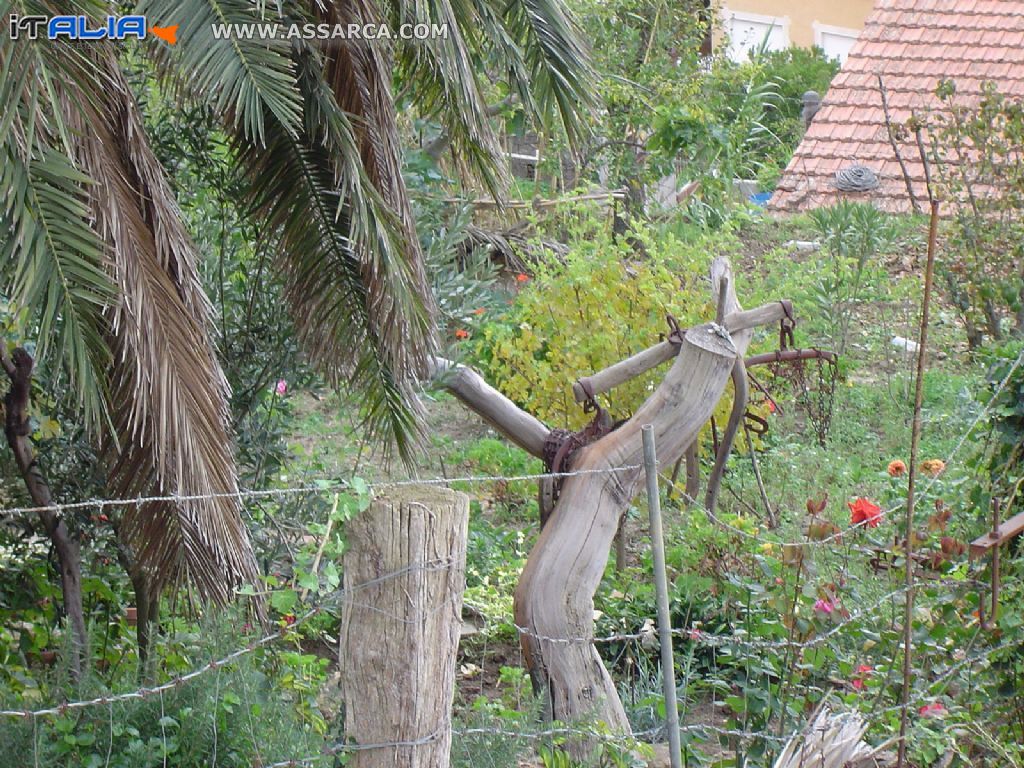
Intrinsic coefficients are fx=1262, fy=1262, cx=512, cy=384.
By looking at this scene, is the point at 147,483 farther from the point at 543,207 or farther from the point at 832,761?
the point at 543,207

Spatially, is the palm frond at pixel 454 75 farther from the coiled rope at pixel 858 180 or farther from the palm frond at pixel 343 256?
the coiled rope at pixel 858 180

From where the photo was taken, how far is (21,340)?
3.87m

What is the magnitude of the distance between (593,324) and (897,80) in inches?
286

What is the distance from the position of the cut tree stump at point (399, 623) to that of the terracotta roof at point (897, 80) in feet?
29.9

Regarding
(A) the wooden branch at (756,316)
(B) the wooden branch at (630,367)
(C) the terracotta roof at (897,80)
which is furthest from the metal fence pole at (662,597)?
(C) the terracotta roof at (897,80)

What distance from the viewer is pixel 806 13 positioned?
2028 cm

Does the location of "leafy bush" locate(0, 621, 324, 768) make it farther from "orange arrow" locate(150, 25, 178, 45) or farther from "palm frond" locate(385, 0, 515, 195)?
"palm frond" locate(385, 0, 515, 195)

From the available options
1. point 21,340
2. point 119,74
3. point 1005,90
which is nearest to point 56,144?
point 119,74

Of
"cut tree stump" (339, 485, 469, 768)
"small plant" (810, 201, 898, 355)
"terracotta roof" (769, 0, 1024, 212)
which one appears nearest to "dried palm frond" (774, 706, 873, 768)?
"cut tree stump" (339, 485, 469, 768)

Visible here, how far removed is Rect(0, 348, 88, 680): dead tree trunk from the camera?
4.14 metres

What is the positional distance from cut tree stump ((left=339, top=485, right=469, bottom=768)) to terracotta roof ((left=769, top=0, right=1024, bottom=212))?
911 cm

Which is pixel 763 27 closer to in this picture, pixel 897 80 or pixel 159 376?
pixel 897 80

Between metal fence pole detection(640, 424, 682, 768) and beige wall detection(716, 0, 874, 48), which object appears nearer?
metal fence pole detection(640, 424, 682, 768)

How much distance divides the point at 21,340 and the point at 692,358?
2100 mm
